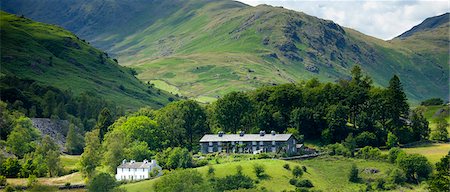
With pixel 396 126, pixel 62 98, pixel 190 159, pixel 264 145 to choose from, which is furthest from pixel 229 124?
pixel 62 98

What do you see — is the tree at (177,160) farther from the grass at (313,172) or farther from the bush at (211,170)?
the bush at (211,170)

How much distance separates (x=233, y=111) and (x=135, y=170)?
3527 centimetres

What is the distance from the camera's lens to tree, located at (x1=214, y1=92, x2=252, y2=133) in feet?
449

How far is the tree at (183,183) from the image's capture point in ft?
281

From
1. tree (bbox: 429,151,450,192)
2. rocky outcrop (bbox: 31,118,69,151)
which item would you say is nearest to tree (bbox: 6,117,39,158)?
rocky outcrop (bbox: 31,118,69,151)

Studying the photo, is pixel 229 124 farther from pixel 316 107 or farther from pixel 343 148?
pixel 343 148

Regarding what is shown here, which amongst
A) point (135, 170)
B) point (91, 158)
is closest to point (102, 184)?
point (135, 170)

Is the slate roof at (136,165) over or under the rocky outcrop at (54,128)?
under

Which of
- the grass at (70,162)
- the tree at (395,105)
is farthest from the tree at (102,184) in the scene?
the tree at (395,105)

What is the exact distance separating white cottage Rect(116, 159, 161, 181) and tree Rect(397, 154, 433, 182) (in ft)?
148

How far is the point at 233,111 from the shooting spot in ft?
451

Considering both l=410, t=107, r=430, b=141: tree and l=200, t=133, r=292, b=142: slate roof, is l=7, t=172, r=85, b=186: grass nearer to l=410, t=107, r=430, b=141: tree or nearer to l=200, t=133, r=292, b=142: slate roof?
l=200, t=133, r=292, b=142: slate roof

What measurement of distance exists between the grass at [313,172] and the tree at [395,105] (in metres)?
22.5

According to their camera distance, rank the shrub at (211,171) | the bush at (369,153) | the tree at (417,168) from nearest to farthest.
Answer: the shrub at (211,171)
the tree at (417,168)
the bush at (369,153)
